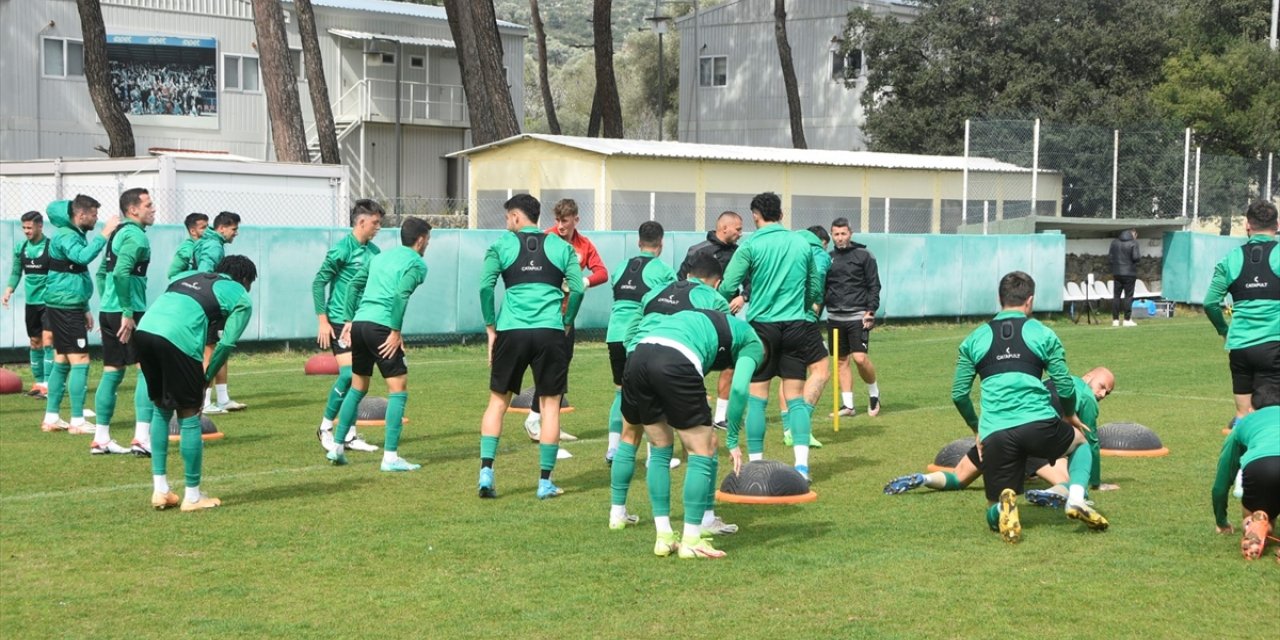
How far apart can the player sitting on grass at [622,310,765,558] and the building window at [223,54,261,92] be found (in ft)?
132

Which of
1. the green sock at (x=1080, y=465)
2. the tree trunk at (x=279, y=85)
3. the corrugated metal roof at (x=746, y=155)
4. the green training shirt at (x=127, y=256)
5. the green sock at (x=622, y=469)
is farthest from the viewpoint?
the corrugated metal roof at (x=746, y=155)

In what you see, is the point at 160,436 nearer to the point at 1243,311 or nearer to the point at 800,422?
the point at 800,422

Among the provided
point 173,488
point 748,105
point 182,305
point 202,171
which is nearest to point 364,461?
point 173,488

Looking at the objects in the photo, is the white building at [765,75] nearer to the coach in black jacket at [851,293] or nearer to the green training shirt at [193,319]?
the coach in black jacket at [851,293]

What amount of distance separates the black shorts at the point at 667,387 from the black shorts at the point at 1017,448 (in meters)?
1.85

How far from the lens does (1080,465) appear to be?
909 cm

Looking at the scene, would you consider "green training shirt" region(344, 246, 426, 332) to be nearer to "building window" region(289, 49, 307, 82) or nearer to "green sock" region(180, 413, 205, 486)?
"green sock" region(180, 413, 205, 486)

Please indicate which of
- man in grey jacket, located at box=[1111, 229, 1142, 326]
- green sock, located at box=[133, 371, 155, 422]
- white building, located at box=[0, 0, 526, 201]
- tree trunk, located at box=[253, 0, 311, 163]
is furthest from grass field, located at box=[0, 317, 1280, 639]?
white building, located at box=[0, 0, 526, 201]

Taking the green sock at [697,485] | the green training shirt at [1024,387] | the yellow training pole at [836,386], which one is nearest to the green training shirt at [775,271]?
the green training shirt at [1024,387]

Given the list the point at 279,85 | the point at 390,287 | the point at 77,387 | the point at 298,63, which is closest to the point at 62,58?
the point at 298,63

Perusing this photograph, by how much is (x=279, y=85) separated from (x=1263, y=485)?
23267 mm

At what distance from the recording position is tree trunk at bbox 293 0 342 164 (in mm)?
32312

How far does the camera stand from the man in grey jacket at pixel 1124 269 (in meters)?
29.0

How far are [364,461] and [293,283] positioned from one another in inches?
402
